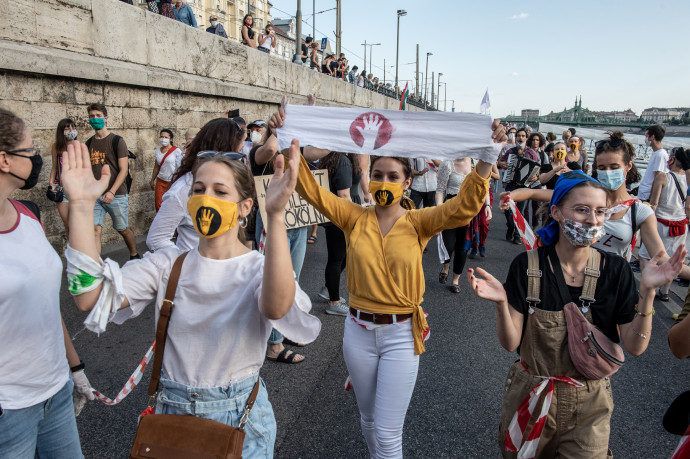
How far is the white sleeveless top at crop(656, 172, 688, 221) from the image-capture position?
563cm

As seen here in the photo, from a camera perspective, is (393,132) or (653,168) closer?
(393,132)

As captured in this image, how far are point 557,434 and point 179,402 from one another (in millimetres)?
1585

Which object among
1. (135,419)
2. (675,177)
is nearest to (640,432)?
(135,419)

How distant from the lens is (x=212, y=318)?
163 centimetres

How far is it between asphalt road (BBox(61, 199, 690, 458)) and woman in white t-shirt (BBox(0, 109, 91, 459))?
1061 mm

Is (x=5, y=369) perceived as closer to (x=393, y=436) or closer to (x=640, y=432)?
(x=393, y=436)

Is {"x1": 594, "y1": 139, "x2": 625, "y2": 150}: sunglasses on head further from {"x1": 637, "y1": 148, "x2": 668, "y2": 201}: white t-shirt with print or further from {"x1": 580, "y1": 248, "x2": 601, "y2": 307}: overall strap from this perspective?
{"x1": 637, "y1": 148, "x2": 668, "y2": 201}: white t-shirt with print

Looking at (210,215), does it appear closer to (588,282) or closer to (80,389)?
(80,389)

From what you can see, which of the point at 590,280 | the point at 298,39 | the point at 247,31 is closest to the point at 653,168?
the point at 590,280

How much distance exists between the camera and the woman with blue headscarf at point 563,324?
1909 mm

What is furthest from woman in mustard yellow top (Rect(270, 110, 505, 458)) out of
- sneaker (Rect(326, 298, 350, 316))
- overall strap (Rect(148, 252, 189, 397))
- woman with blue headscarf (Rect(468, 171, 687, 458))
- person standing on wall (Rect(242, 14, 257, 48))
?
person standing on wall (Rect(242, 14, 257, 48))

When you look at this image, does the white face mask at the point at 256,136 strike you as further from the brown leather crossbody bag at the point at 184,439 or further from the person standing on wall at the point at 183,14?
the person standing on wall at the point at 183,14

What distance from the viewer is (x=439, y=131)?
2402 millimetres

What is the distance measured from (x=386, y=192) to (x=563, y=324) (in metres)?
1.10
